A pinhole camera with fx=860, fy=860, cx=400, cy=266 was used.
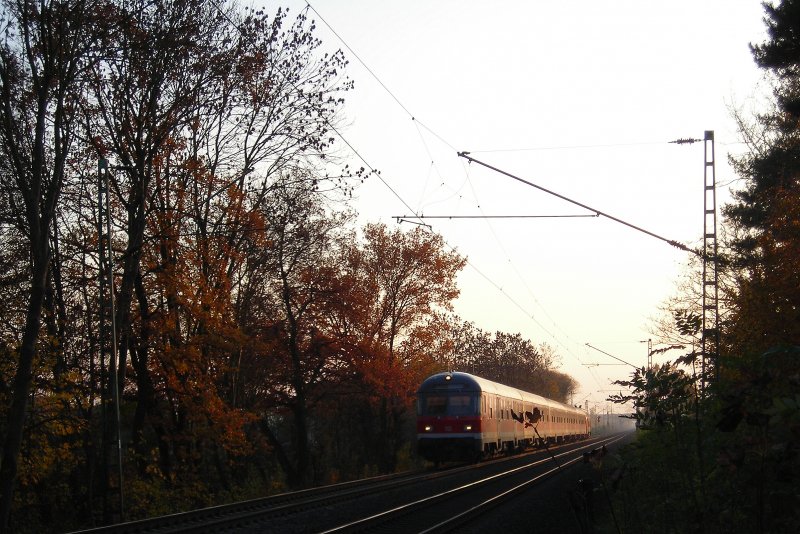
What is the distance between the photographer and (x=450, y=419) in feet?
101

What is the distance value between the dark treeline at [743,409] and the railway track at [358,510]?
2579 mm

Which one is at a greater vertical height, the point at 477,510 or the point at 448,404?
the point at 448,404

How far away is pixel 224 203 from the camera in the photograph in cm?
2611

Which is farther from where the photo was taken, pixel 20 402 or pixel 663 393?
pixel 20 402

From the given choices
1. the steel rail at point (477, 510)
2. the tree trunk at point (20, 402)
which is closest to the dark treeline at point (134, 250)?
the tree trunk at point (20, 402)

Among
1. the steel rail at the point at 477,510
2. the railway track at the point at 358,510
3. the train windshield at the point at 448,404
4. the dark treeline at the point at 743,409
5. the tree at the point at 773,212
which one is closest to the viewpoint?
the dark treeline at the point at 743,409

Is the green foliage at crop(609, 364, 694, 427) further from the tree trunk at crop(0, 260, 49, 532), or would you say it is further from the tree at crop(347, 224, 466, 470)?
the tree at crop(347, 224, 466, 470)

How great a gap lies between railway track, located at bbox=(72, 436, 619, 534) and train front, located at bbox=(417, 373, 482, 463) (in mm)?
7031

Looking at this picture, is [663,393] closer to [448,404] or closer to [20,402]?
[20,402]

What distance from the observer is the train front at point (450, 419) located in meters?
30.5

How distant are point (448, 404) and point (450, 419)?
625 millimetres

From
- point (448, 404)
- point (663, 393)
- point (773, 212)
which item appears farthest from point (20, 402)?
point (773, 212)

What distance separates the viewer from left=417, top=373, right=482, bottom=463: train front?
3055cm

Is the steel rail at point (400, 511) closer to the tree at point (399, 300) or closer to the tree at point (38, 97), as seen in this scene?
the tree at point (38, 97)
